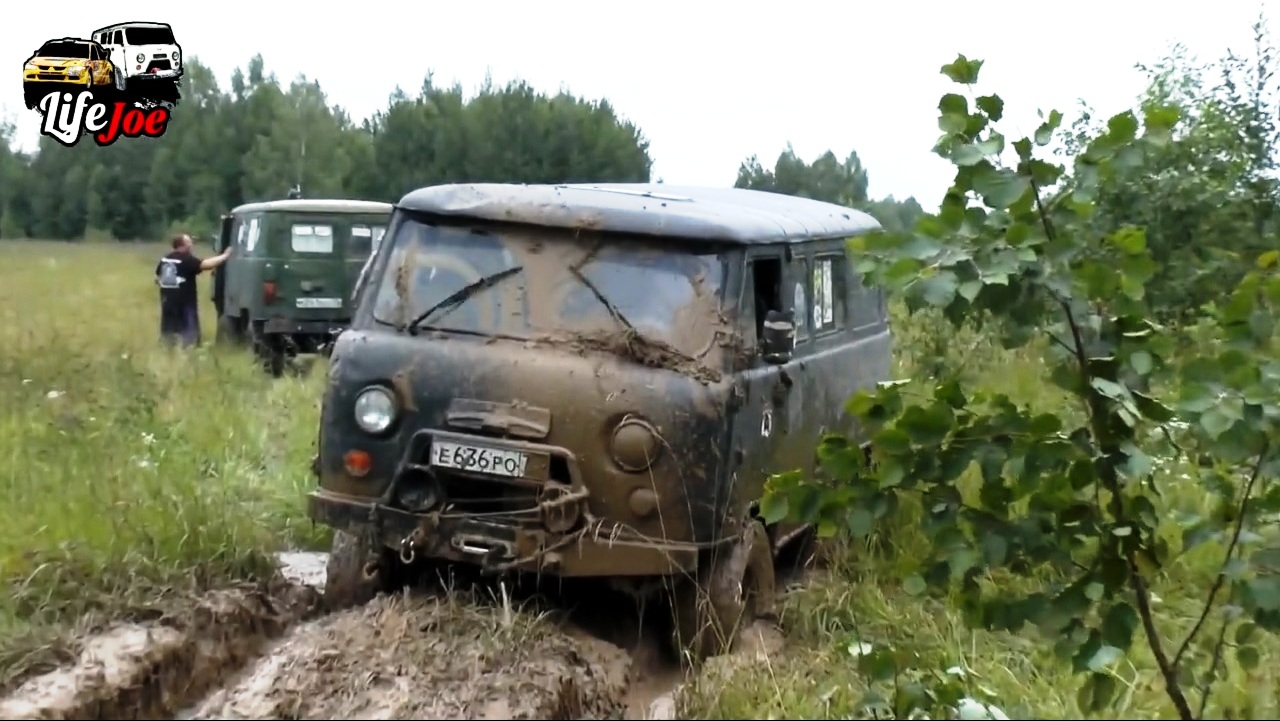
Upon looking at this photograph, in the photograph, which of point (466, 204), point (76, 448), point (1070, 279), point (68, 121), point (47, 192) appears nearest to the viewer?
point (1070, 279)

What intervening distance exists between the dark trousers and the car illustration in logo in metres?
4.48

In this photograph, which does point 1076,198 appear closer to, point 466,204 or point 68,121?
point 466,204

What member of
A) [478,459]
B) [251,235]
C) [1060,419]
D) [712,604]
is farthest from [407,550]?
[251,235]

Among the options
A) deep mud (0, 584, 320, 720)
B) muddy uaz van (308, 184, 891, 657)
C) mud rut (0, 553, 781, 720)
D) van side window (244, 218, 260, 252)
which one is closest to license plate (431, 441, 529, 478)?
muddy uaz van (308, 184, 891, 657)

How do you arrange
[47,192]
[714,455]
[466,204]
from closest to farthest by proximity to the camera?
[714,455] → [466,204] → [47,192]

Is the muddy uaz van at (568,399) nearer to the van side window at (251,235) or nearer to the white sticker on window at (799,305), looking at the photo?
the white sticker on window at (799,305)

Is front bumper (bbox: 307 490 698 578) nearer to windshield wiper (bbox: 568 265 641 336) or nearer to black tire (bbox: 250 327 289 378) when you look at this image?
windshield wiper (bbox: 568 265 641 336)

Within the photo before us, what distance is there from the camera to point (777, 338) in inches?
229

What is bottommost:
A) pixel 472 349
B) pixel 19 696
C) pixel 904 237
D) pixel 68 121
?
pixel 19 696

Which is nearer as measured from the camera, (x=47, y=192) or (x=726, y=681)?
(x=726, y=681)

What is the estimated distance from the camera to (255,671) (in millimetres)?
4926

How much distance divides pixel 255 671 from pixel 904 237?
2672 mm

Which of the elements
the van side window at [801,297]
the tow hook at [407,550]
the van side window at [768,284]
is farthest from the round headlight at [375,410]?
the van side window at [801,297]

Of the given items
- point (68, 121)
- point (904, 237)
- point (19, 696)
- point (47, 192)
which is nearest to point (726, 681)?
point (904, 237)
